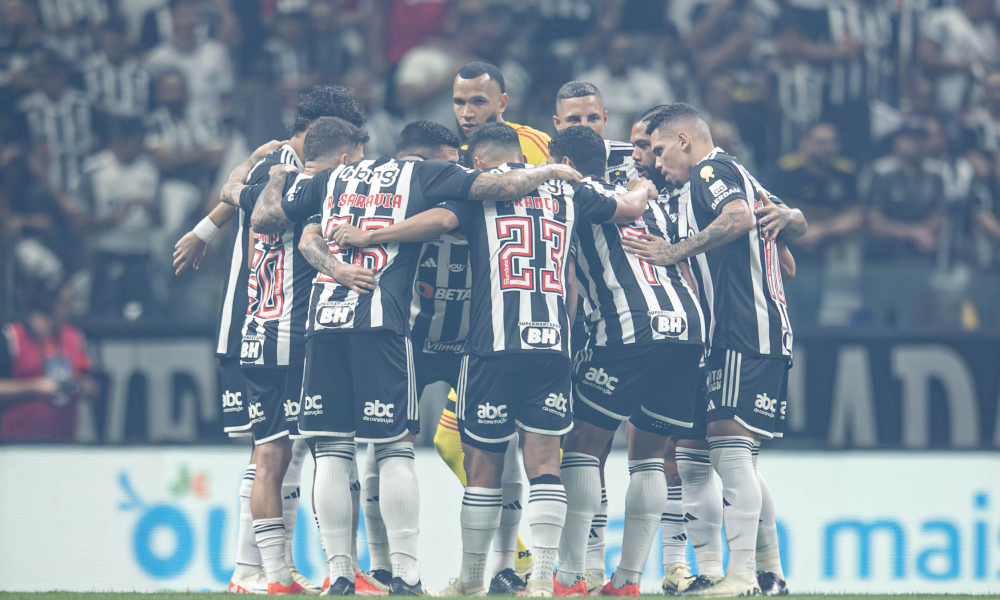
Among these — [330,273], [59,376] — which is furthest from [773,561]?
[59,376]

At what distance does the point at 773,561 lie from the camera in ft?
20.5

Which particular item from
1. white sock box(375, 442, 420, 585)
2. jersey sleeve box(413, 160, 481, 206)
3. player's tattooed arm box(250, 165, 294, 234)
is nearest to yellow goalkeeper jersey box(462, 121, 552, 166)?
jersey sleeve box(413, 160, 481, 206)

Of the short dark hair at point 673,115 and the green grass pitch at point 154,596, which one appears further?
the short dark hair at point 673,115

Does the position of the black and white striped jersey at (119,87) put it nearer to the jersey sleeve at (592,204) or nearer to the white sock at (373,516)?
the white sock at (373,516)

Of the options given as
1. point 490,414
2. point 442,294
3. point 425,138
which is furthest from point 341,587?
point 425,138

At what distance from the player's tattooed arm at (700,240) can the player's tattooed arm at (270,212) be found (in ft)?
5.69

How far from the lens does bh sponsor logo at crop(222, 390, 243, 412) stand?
6.49m

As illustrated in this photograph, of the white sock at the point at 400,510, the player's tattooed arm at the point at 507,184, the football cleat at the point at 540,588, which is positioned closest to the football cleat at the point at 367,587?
the white sock at the point at 400,510

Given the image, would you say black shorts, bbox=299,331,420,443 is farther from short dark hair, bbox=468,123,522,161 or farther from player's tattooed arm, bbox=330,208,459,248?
short dark hair, bbox=468,123,522,161

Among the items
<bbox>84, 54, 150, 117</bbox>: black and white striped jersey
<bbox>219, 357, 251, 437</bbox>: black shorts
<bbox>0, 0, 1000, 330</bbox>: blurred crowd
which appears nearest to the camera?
<bbox>219, 357, 251, 437</bbox>: black shorts

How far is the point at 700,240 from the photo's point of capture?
238 inches

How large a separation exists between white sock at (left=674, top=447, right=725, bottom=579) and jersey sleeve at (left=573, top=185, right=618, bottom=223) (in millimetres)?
1351

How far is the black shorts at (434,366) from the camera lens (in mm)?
6414

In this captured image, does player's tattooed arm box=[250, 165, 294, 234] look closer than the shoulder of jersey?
Yes
